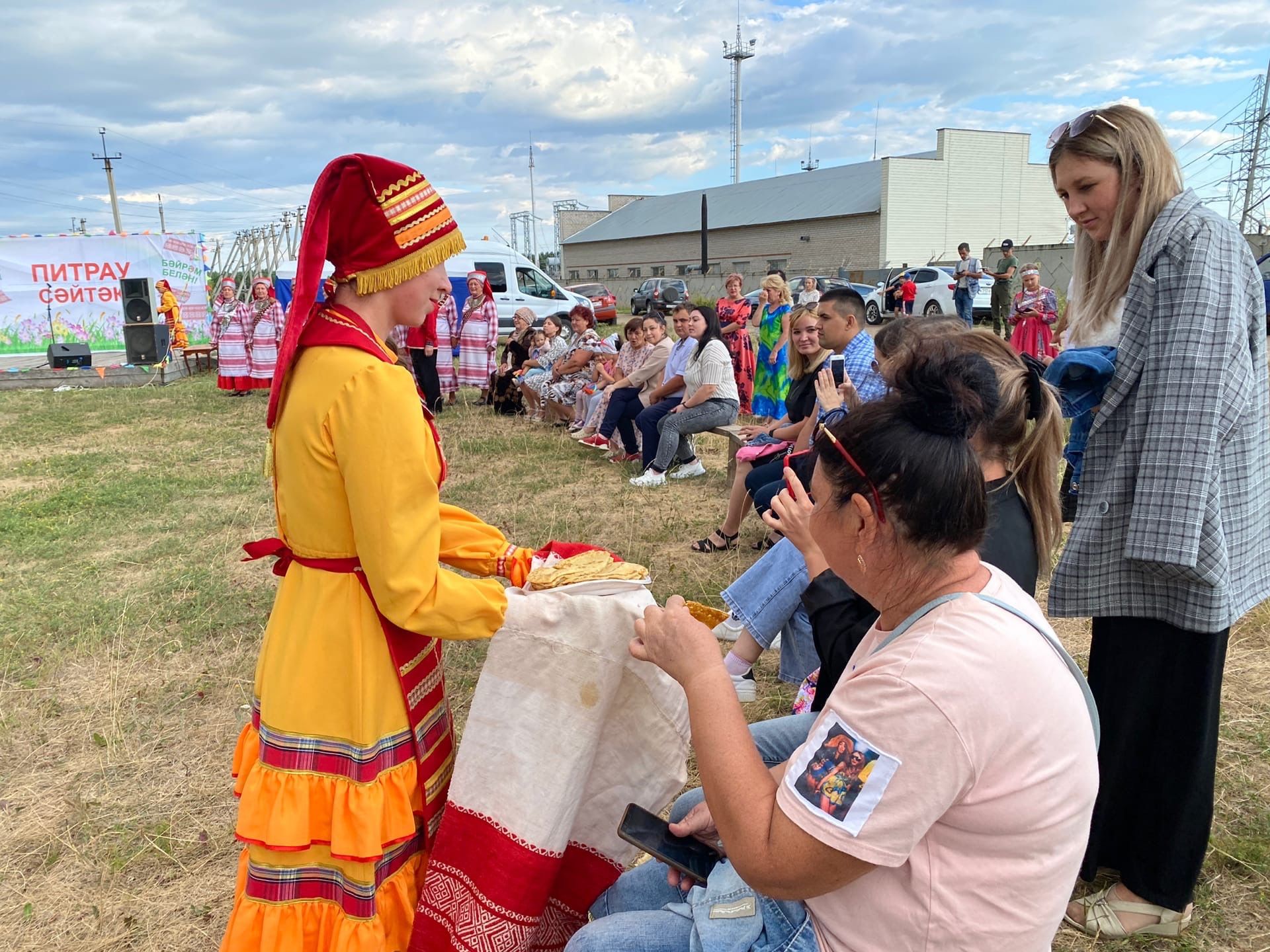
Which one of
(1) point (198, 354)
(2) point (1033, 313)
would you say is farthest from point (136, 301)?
(2) point (1033, 313)

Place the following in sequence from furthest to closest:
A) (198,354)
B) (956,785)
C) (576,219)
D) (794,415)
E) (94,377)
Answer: (576,219)
(198,354)
(94,377)
(794,415)
(956,785)

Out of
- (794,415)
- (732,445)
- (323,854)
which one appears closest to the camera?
(323,854)

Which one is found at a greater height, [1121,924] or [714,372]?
[714,372]

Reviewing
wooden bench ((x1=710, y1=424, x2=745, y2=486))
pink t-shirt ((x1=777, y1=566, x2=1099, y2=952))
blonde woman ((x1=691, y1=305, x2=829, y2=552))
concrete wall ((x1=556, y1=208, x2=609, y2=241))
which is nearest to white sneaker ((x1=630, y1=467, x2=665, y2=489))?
wooden bench ((x1=710, y1=424, x2=745, y2=486))

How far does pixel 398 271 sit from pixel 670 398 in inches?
239

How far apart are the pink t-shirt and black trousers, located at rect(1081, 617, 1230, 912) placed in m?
1.19

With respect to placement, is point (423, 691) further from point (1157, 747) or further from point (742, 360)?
point (742, 360)

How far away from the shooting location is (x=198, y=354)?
1683cm

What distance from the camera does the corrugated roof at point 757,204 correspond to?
125ft

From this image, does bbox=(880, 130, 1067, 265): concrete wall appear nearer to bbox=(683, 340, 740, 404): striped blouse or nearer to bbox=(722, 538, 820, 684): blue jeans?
bbox=(683, 340, 740, 404): striped blouse

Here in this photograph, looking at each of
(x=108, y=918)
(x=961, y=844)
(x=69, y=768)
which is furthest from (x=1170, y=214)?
(x=69, y=768)

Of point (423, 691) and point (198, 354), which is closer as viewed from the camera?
point (423, 691)

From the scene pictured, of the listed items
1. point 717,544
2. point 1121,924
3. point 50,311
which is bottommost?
point 1121,924

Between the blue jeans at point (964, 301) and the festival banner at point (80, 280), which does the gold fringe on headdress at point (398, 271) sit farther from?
the festival banner at point (80, 280)
